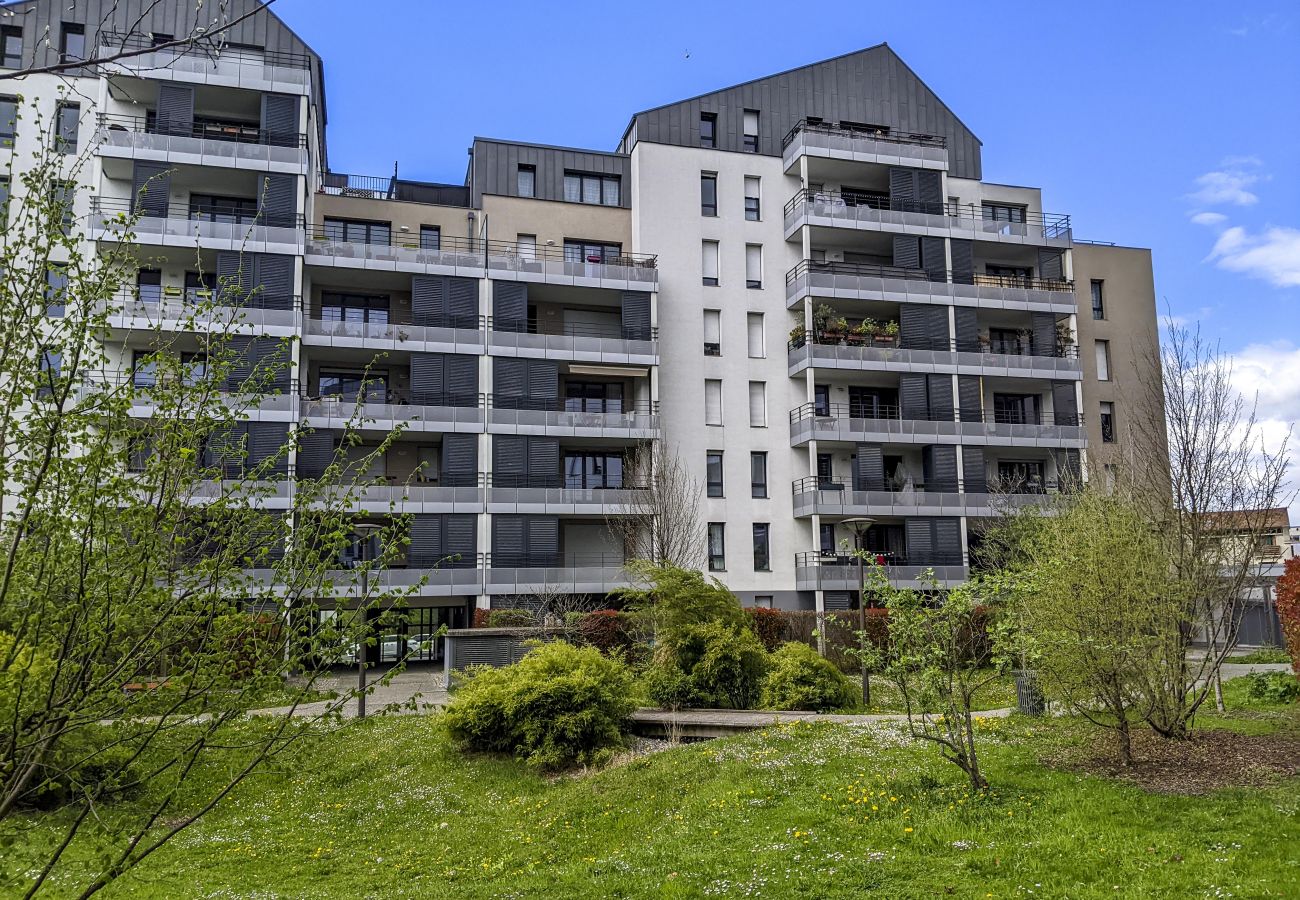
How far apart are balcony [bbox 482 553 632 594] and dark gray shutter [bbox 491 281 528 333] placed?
27.7 feet

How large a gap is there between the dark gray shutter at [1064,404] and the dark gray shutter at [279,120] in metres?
31.7

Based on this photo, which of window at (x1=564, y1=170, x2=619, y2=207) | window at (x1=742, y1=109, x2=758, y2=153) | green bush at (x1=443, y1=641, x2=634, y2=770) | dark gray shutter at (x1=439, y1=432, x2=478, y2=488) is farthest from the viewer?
window at (x1=742, y1=109, x2=758, y2=153)

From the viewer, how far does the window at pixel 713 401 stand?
37.2 m

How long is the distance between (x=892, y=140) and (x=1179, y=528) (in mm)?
29281

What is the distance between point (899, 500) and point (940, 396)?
5030mm

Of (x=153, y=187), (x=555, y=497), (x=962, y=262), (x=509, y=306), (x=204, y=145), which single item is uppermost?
(x=204, y=145)

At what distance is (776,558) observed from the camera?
36.8 meters

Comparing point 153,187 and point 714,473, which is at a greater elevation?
point 153,187

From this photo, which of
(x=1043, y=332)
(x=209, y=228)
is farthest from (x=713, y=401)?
(x=209, y=228)

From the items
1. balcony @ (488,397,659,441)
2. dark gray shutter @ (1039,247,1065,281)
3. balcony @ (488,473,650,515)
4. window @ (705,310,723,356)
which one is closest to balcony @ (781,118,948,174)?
dark gray shutter @ (1039,247,1065,281)

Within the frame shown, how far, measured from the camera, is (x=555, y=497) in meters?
33.6

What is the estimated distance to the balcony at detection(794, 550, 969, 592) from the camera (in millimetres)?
35750

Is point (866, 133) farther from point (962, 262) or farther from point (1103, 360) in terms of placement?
point (1103, 360)

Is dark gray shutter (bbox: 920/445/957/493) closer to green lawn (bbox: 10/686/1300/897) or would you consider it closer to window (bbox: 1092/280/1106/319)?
window (bbox: 1092/280/1106/319)
